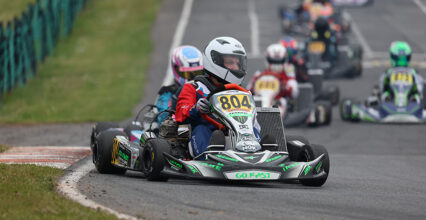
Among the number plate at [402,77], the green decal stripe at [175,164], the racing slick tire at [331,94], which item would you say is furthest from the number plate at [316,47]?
the green decal stripe at [175,164]

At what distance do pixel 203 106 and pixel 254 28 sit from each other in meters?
24.4

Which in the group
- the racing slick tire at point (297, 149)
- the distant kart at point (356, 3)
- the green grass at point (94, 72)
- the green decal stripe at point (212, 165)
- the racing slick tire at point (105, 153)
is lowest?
the green grass at point (94, 72)

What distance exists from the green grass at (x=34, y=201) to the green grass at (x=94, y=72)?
11.5 metres

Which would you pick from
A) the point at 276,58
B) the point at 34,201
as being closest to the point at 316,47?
the point at 276,58

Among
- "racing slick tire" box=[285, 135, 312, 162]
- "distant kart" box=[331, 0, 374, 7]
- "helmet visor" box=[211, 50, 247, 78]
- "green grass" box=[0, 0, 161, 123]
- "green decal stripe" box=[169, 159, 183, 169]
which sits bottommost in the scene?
"green grass" box=[0, 0, 161, 123]

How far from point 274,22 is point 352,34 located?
324 centimetres

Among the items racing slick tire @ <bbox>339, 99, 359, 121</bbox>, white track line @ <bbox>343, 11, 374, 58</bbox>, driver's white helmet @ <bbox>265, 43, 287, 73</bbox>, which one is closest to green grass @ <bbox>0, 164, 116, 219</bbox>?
driver's white helmet @ <bbox>265, 43, 287, 73</bbox>

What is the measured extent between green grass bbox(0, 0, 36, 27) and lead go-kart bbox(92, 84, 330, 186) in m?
25.5

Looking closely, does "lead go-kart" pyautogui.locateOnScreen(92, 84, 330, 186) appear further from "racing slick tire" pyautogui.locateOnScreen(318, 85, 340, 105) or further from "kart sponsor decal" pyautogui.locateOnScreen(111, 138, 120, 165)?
"racing slick tire" pyautogui.locateOnScreen(318, 85, 340, 105)

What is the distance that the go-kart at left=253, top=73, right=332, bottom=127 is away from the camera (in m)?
19.3

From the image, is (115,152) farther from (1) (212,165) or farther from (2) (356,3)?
(2) (356,3)

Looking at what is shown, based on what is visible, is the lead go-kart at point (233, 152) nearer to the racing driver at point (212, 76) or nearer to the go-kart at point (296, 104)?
the racing driver at point (212, 76)

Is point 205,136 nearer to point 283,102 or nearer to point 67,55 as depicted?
point 283,102

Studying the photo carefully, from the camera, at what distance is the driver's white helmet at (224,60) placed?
33.9 feet
